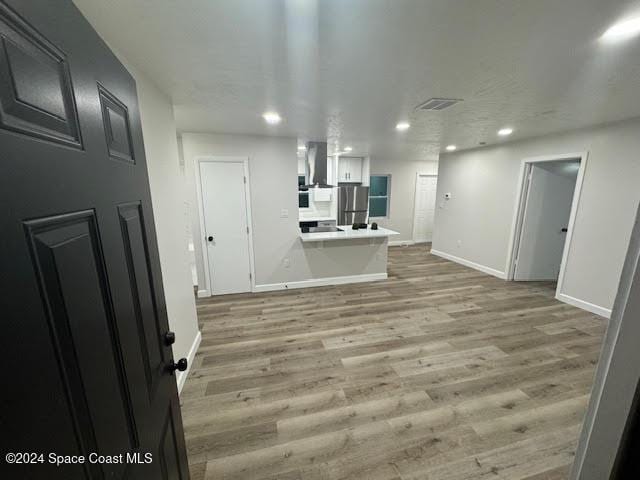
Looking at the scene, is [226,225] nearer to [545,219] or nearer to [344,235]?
[344,235]

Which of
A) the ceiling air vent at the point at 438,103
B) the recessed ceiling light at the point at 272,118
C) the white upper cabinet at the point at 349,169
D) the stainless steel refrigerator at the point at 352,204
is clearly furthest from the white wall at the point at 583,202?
the recessed ceiling light at the point at 272,118

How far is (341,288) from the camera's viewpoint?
163 inches

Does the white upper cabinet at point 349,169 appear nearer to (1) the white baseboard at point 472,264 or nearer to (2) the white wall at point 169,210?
(1) the white baseboard at point 472,264

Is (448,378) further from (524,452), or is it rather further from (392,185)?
(392,185)

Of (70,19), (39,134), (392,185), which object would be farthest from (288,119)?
(392,185)

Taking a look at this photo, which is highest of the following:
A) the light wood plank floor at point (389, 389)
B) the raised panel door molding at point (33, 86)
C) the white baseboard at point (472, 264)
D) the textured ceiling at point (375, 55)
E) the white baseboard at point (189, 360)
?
the textured ceiling at point (375, 55)

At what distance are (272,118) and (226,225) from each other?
67.0 inches

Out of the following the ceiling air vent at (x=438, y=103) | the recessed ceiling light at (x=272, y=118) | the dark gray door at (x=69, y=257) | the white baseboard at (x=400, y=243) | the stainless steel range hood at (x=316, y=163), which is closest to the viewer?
the dark gray door at (x=69, y=257)

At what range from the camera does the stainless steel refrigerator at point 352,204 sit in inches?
230

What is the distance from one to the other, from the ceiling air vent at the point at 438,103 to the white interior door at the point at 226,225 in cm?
243

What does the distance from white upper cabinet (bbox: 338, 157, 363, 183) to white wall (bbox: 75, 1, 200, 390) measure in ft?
14.4

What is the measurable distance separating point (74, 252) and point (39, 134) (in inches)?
9.0

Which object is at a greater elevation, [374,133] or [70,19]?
[374,133]

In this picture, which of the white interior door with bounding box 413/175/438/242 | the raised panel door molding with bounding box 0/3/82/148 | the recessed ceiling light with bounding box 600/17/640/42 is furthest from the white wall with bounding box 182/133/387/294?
the white interior door with bounding box 413/175/438/242
